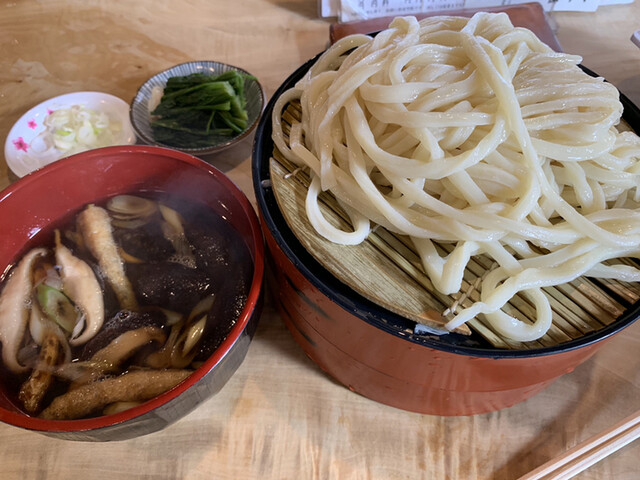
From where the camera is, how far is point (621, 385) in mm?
1554

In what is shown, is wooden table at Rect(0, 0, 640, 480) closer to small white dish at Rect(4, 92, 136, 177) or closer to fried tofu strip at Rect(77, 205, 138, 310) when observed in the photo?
fried tofu strip at Rect(77, 205, 138, 310)

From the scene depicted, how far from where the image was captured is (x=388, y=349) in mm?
1177

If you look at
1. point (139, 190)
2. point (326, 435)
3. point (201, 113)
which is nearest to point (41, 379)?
point (139, 190)

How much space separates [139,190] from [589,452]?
1649mm

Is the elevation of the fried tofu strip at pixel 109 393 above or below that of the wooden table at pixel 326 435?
above

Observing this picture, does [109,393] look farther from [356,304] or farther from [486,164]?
[486,164]

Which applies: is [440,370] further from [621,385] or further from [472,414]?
[621,385]

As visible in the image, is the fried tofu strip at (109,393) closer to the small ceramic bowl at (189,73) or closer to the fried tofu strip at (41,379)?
the fried tofu strip at (41,379)

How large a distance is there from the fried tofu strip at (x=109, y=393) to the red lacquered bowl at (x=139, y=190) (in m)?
0.07

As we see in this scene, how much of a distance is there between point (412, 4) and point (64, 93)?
1853 mm

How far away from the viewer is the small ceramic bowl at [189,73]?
6.66ft

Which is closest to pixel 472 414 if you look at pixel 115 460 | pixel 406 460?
pixel 406 460

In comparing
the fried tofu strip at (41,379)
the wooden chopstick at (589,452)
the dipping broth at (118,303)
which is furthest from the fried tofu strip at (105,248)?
the wooden chopstick at (589,452)

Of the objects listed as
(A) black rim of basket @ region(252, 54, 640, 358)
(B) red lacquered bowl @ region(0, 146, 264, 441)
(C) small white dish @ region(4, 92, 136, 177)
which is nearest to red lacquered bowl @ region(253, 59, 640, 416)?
(A) black rim of basket @ region(252, 54, 640, 358)
